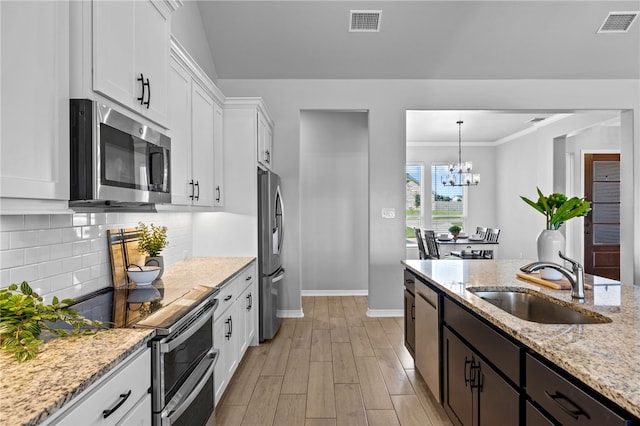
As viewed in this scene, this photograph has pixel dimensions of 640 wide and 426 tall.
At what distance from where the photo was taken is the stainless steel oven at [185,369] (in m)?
1.51

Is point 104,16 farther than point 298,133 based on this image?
No

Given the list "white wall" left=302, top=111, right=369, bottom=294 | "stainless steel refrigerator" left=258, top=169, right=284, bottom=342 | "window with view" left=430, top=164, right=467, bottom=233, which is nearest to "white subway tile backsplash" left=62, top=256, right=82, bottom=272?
"stainless steel refrigerator" left=258, top=169, right=284, bottom=342

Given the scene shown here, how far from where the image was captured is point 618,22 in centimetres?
431

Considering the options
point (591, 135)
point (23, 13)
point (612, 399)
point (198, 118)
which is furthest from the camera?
point (591, 135)

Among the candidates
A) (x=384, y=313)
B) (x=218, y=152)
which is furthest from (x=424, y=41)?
(x=384, y=313)

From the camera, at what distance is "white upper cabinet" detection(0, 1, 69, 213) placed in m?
1.15

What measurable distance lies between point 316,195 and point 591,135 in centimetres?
492

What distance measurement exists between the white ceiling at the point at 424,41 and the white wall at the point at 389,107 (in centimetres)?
12

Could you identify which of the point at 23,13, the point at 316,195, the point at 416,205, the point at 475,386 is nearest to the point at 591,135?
the point at 416,205

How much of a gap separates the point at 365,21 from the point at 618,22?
2.87 meters

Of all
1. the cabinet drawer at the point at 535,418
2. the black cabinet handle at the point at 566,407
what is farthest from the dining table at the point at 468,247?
the black cabinet handle at the point at 566,407

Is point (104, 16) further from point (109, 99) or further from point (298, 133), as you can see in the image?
point (298, 133)

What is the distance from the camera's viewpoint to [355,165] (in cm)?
612

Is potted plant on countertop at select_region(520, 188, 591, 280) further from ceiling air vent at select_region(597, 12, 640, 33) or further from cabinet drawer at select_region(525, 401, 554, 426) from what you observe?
ceiling air vent at select_region(597, 12, 640, 33)
